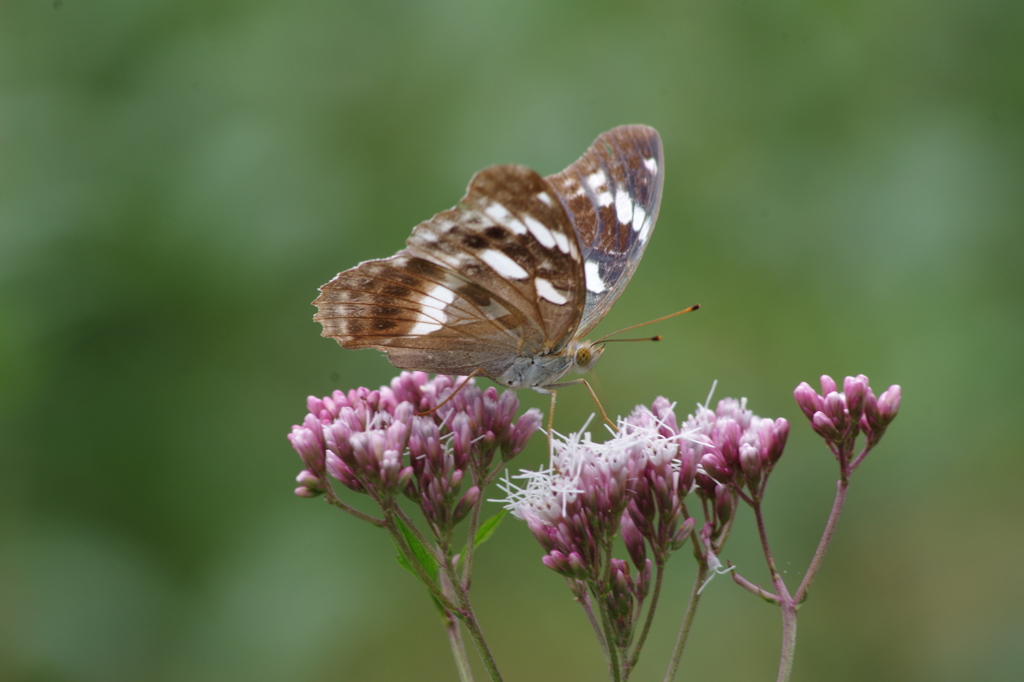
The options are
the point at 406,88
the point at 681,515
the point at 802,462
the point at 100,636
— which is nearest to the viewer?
the point at 681,515

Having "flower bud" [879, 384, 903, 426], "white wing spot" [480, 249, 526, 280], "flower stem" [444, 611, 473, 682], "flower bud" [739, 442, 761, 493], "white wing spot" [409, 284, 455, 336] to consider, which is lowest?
"flower stem" [444, 611, 473, 682]

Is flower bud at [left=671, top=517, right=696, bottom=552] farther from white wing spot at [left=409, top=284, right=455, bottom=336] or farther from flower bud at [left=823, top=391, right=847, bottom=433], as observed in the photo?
white wing spot at [left=409, top=284, right=455, bottom=336]

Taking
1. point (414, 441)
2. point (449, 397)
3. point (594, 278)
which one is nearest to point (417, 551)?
point (414, 441)

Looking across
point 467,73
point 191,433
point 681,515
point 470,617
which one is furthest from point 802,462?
point 191,433

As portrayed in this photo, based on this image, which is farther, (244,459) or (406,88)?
(406,88)

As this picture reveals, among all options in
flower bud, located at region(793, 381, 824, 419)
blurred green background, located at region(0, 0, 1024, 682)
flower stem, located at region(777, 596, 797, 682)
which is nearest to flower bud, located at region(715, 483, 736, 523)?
flower stem, located at region(777, 596, 797, 682)

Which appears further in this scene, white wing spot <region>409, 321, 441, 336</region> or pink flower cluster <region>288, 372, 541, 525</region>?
white wing spot <region>409, 321, 441, 336</region>

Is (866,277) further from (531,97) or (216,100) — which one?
(216,100)

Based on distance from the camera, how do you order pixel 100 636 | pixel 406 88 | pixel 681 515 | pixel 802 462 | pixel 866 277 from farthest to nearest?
pixel 406 88
pixel 866 277
pixel 802 462
pixel 100 636
pixel 681 515
